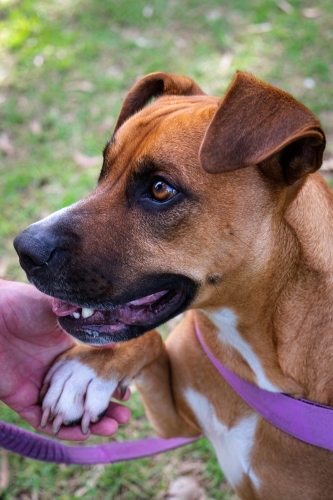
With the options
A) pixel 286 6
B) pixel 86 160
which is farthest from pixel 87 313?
pixel 286 6

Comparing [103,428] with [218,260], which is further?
[103,428]

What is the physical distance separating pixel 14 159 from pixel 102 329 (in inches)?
147

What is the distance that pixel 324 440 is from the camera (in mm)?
2535

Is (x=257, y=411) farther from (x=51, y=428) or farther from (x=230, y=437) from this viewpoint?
(x=51, y=428)

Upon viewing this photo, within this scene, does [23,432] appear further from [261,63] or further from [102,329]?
[261,63]

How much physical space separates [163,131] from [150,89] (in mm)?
782

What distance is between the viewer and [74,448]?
10.8 feet

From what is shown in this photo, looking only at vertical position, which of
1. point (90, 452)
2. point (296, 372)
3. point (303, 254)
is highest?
point (303, 254)

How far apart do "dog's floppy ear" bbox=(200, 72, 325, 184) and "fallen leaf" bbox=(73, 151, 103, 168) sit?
358 centimetres

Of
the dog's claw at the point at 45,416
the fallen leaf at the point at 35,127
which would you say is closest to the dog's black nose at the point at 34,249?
the dog's claw at the point at 45,416

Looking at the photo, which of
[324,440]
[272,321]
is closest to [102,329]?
[272,321]

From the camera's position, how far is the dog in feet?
7.37

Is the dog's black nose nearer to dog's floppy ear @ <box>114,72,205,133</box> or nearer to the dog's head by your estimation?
the dog's head

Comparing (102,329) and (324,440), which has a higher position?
(102,329)
